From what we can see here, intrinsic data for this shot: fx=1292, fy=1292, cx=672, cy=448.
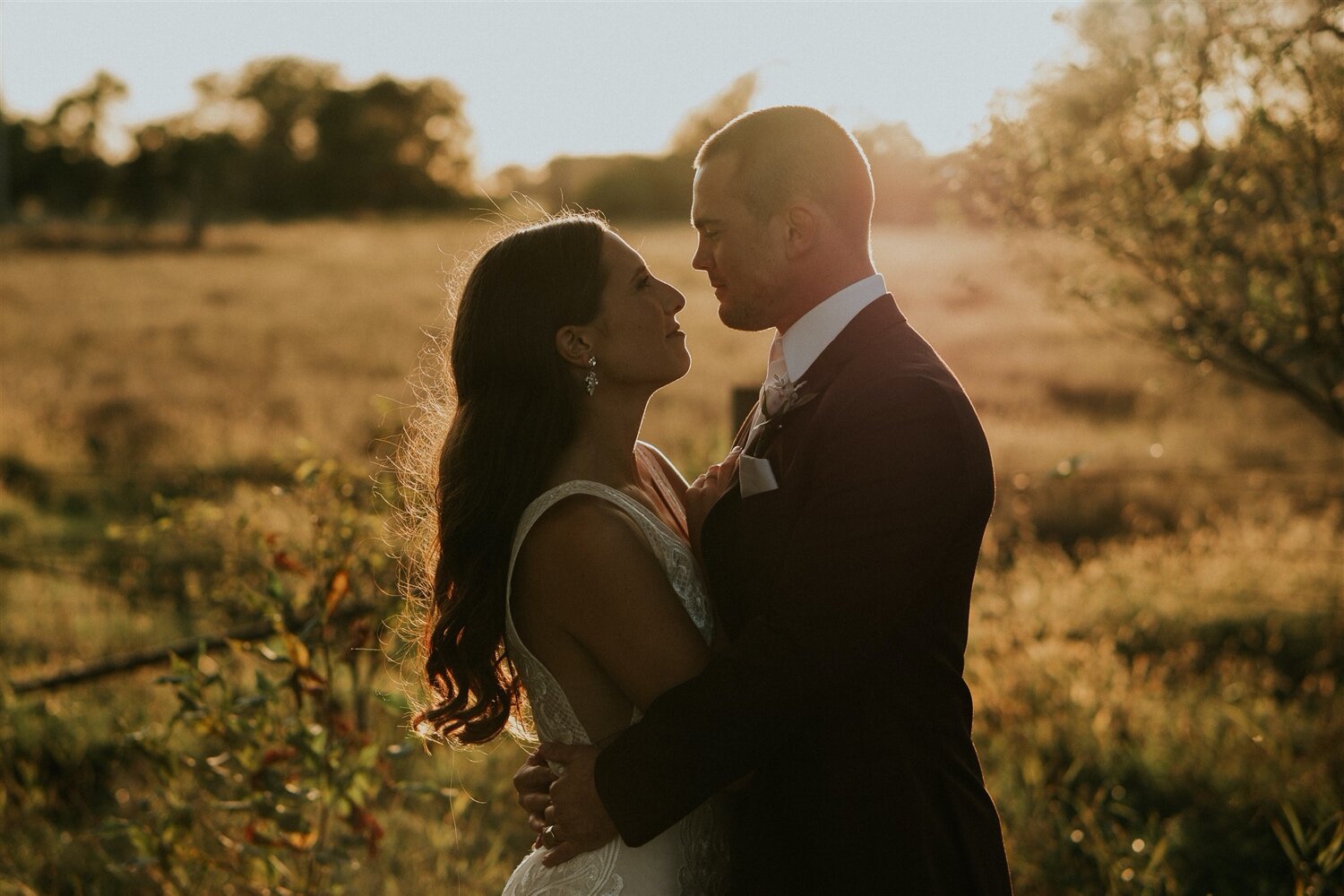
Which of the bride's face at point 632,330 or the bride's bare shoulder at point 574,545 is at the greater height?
A: the bride's face at point 632,330

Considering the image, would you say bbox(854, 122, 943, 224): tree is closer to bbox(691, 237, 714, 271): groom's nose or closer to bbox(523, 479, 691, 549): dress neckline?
bbox(691, 237, 714, 271): groom's nose

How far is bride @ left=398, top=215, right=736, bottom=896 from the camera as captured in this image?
2.45m

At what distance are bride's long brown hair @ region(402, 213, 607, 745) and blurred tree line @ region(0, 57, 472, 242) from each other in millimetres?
52519

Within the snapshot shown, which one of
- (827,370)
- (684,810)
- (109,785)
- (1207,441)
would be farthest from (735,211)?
(1207,441)

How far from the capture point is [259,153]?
203 feet

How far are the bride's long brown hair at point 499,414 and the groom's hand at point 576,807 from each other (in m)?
0.31

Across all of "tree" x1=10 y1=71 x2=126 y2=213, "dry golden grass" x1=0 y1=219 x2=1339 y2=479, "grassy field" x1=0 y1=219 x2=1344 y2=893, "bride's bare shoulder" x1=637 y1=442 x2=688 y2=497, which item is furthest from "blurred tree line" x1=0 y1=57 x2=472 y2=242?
"bride's bare shoulder" x1=637 y1=442 x2=688 y2=497

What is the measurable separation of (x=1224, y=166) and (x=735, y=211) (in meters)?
3.31

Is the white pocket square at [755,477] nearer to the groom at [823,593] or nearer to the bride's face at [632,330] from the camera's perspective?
the groom at [823,593]

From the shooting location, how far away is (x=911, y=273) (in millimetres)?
32406

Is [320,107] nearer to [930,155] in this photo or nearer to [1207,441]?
[1207,441]

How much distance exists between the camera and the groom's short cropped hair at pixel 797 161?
256cm

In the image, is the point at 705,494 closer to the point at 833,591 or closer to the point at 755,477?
the point at 755,477

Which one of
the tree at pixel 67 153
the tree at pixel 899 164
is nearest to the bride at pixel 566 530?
the tree at pixel 899 164
